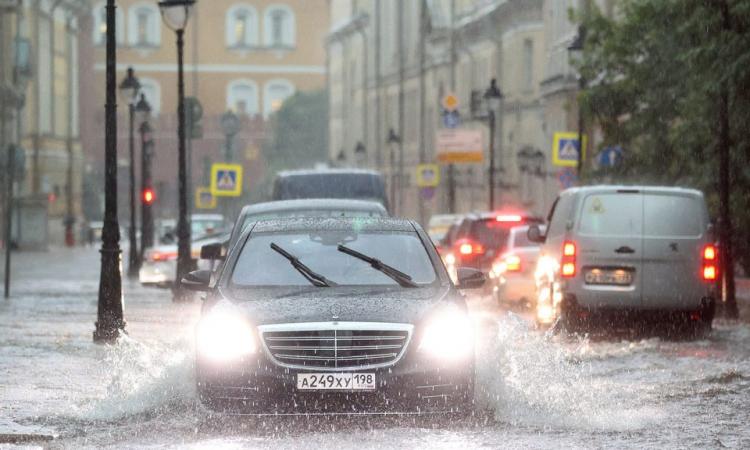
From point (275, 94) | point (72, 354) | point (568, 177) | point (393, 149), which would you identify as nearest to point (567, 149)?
point (568, 177)

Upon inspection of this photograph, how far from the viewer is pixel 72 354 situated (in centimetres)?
1861

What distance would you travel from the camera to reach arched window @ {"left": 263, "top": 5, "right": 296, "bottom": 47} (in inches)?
5522

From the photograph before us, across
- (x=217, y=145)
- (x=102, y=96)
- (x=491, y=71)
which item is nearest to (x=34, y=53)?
(x=491, y=71)

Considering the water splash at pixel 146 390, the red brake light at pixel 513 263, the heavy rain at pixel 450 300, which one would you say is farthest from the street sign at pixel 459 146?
the water splash at pixel 146 390

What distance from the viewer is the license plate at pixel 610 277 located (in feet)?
69.8

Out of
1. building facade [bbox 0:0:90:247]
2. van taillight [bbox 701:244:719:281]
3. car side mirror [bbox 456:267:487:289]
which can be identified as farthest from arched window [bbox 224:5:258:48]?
car side mirror [bbox 456:267:487:289]

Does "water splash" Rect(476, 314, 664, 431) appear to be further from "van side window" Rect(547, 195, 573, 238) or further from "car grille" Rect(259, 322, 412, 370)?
"van side window" Rect(547, 195, 573, 238)

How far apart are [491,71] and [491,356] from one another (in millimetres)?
→ 58992

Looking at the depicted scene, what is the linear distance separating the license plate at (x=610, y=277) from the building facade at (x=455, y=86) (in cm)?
1873

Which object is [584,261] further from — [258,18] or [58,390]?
[258,18]

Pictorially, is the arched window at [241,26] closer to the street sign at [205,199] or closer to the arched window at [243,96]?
the arched window at [243,96]

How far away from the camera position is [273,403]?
457 inches

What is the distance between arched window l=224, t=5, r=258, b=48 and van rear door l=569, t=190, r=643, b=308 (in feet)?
386

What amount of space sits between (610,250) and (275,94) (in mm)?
119866
